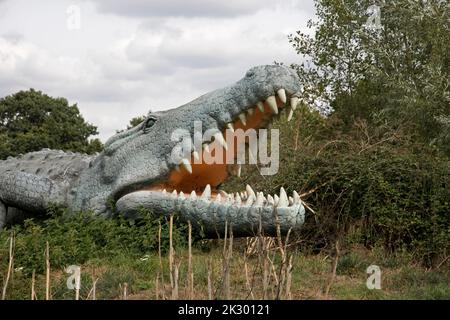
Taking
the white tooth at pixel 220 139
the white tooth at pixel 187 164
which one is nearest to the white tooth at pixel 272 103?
the white tooth at pixel 220 139

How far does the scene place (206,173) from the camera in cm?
788

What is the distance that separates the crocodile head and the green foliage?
193 millimetres

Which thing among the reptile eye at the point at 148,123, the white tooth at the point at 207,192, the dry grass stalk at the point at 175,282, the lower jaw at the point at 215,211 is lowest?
the dry grass stalk at the point at 175,282

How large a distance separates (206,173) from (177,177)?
365 millimetres

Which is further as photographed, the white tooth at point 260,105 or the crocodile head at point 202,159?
the white tooth at point 260,105

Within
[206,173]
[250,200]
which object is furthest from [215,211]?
[206,173]

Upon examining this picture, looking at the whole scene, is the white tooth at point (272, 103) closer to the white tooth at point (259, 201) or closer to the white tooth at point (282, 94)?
the white tooth at point (282, 94)

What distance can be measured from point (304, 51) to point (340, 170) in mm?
10209

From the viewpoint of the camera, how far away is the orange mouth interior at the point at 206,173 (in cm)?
734

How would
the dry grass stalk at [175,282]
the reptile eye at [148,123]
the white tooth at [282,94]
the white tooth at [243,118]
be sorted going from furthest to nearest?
the reptile eye at [148,123], the white tooth at [243,118], the white tooth at [282,94], the dry grass stalk at [175,282]

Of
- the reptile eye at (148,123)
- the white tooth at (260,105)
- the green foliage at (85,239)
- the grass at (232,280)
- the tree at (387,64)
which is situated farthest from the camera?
the tree at (387,64)

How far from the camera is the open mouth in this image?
6941 mm
